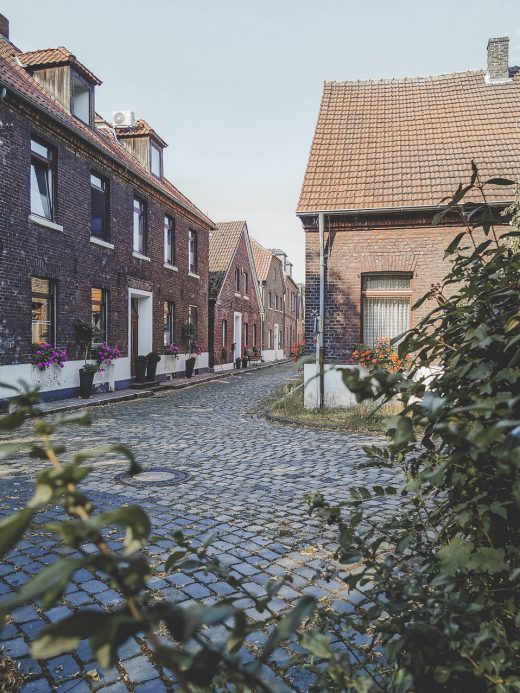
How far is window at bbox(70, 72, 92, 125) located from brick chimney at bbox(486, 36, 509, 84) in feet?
37.6

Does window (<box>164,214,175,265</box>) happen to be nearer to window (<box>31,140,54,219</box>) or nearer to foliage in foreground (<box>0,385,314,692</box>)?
window (<box>31,140,54,219</box>)

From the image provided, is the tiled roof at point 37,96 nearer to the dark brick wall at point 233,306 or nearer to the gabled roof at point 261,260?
the dark brick wall at point 233,306

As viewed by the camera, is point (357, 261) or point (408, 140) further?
point (408, 140)

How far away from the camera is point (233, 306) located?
28.3 meters

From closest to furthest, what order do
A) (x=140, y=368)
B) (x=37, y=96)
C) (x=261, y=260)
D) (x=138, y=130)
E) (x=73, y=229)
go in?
1. (x=37, y=96)
2. (x=73, y=229)
3. (x=140, y=368)
4. (x=138, y=130)
5. (x=261, y=260)

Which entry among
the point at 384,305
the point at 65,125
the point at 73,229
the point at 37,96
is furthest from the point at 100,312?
the point at 384,305

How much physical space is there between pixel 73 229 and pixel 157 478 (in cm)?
969

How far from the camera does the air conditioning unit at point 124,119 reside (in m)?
20.2

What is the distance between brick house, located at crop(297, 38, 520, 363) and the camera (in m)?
11.5

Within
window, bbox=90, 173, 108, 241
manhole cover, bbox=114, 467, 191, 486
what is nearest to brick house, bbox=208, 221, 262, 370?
window, bbox=90, 173, 108, 241

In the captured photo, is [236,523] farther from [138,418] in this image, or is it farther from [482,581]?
[138,418]

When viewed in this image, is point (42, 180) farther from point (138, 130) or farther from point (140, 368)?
point (138, 130)

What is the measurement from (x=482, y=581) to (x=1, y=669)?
213cm

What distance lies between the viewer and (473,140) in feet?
41.8
